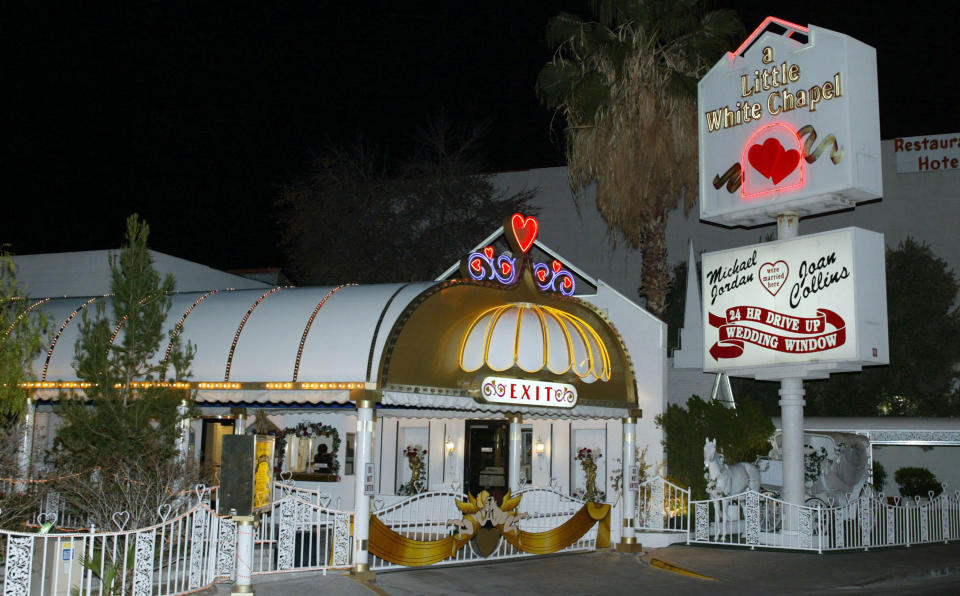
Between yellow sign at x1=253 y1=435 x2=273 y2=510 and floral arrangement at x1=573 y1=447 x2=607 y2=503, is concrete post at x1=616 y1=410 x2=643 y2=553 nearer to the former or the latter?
floral arrangement at x1=573 y1=447 x2=607 y2=503

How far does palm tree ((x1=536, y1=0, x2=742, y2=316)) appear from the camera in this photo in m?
23.8

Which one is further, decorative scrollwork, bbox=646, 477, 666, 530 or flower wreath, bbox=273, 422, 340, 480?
flower wreath, bbox=273, 422, 340, 480

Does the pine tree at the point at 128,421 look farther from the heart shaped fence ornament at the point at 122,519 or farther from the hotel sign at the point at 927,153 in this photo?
the hotel sign at the point at 927,153

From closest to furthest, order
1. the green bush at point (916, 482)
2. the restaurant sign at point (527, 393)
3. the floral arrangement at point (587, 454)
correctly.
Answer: the restaurant sign at point (527, 393) → the floral arrangement at point (587, 454) → the green bush at point (916, 482)

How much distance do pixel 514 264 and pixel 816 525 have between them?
9.31 meters

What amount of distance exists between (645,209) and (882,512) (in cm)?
901

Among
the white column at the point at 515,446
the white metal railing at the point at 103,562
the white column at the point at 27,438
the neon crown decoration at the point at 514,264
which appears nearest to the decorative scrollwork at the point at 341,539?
the white metal railing at the point at 103,562

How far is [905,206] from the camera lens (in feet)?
131

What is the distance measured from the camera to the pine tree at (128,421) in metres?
13.1

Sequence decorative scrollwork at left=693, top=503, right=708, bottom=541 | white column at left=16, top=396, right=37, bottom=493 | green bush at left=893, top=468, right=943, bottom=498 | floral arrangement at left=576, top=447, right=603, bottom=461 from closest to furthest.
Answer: white column at left=16, top=396, right=37, bottom=493 < decorative scrollwork at left=693, top=503, right=708, bottom=541 < floral arrangement at left=576, top=447, right=603, bottom=461 < green bush at left=893, top=468, right=943, bottom=498

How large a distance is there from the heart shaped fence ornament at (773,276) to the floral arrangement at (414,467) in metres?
9.28

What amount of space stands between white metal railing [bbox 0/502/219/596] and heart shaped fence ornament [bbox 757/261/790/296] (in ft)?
46.0

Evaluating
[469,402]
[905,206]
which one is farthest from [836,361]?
[905,206]

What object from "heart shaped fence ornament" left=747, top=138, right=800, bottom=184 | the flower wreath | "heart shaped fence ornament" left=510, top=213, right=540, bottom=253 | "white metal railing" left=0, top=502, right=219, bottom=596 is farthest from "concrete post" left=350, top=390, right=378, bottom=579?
"heart shaped fence ornament" left=747, top=138, right=800, bottom=184
